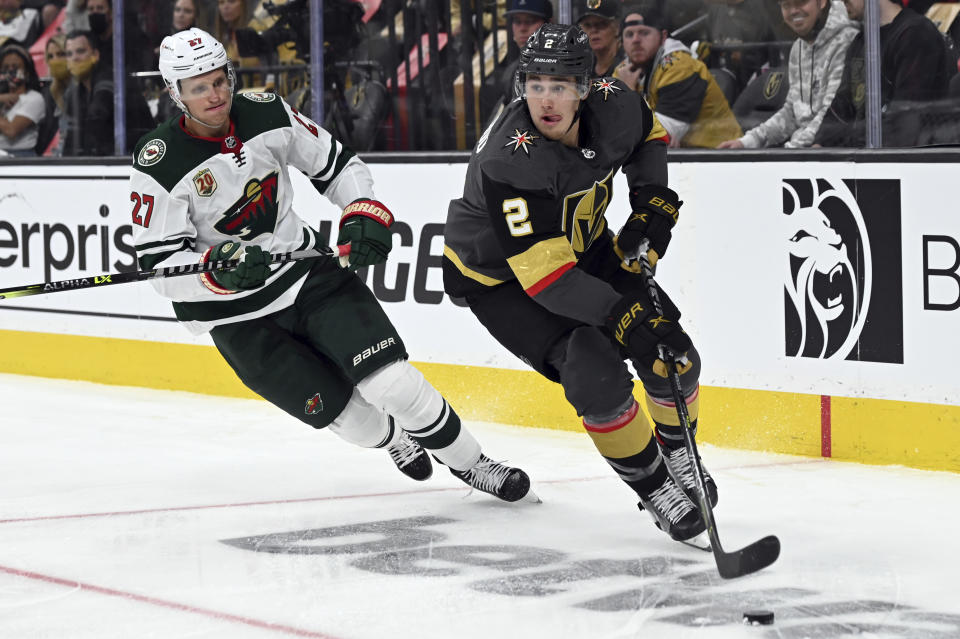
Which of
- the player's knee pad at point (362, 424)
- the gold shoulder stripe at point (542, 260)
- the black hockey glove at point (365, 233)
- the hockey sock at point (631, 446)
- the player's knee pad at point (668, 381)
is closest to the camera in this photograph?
the gold shoulder stripe at point (542, 260)

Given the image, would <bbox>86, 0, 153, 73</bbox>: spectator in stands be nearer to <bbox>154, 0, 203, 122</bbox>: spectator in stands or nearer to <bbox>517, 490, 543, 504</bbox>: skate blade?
<bbox>154, 0, 203, 122</bbox>: spectator in stands

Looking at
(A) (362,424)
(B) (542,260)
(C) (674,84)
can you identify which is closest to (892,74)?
(C) (674,84)

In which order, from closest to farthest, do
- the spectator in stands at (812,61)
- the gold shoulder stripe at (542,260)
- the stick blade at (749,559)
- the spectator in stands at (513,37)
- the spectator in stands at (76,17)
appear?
the stick blade at (749,559) → the gold shoulder stripe at (542,260) → the spectator in stands at (812,61) → the spectator in stands at (513,37) → the spectator in stands at (76,17)

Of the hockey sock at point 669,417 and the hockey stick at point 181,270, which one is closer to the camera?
the hockey sock at point 669,417

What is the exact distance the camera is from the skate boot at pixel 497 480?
3.48 meters

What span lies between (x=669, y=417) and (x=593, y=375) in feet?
1.15

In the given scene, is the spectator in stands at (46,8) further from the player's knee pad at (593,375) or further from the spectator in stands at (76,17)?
the player's knee pad at (593,375)

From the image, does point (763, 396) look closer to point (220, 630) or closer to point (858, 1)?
point (858, 1)

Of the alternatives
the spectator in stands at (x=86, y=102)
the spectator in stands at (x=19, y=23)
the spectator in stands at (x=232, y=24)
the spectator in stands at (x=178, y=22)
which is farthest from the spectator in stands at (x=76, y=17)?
the spectator in stands at (x=232, y=24)

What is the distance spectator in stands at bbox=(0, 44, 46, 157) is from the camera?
20.5 feet

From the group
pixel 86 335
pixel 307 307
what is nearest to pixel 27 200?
pixel 86 335

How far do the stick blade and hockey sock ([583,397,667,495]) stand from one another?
0.33m

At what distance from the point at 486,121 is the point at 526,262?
6.81 ft

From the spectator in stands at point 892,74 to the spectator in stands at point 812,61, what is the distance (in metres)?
0.02
